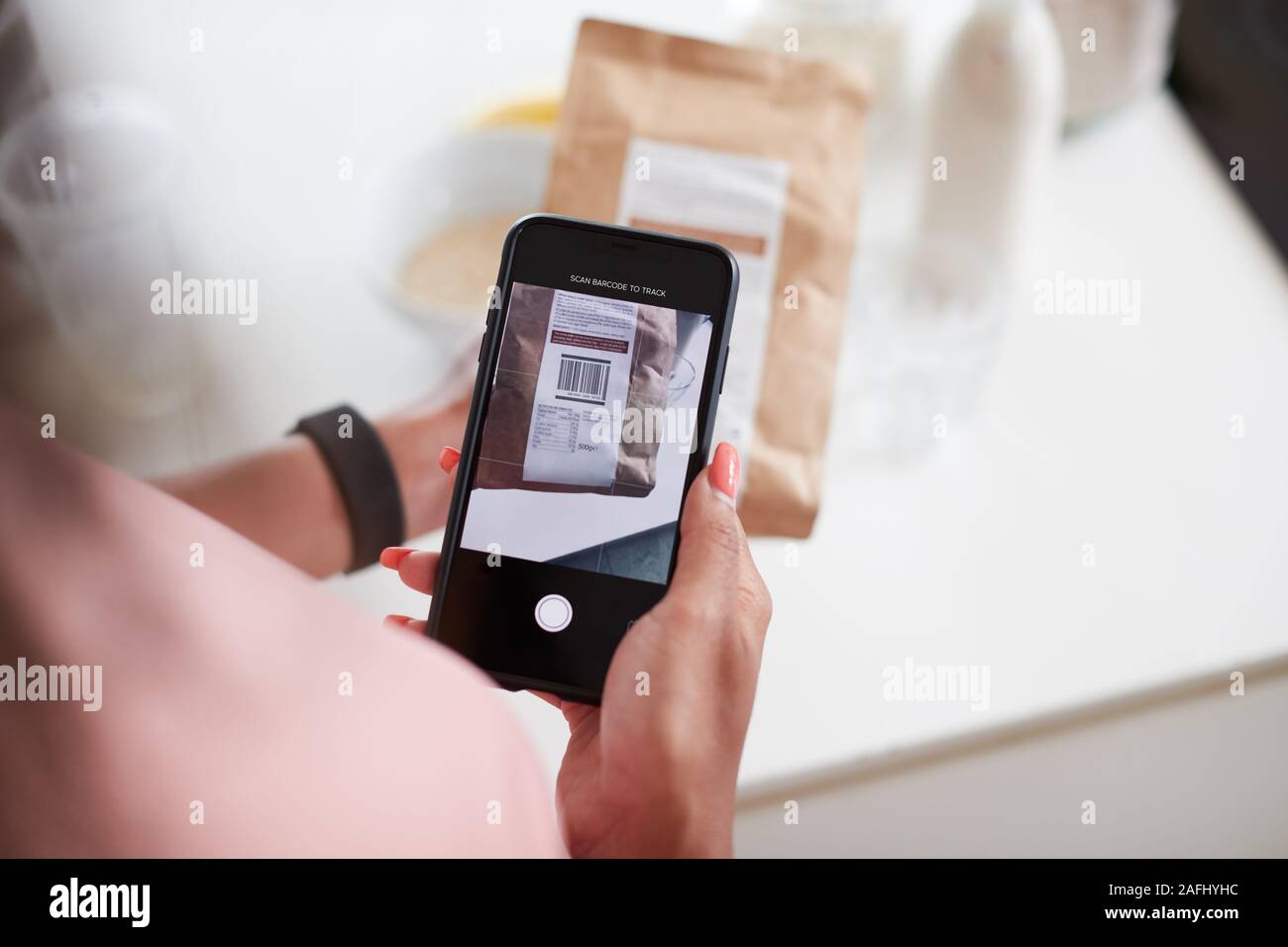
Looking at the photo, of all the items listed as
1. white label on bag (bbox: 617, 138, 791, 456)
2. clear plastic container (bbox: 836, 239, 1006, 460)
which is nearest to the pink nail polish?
white label on bag (bbox: 617, 138, 791, 456)

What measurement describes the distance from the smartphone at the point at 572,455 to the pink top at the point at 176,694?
254 mm

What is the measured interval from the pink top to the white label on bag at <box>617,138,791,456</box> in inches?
15.0

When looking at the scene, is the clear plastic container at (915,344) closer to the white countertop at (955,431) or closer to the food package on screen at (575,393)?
the white countertop at (955,431)

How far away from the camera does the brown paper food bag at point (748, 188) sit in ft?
1.76

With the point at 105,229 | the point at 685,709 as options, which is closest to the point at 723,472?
the point at 685,709

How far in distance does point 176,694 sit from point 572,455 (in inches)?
11.3

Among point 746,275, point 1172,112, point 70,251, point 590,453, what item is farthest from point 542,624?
point 1172,112

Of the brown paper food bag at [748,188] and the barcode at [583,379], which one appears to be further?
the brown paper food bag at [748,188]

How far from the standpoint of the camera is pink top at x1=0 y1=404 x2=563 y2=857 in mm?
153

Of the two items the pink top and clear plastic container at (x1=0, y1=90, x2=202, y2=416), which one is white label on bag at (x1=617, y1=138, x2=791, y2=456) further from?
the pink top

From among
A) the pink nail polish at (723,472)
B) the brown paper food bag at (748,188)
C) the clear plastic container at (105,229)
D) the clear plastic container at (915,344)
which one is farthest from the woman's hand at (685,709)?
the clear plastic container at (105,229)

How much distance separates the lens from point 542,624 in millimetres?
435

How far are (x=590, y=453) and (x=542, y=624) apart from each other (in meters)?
0.07
